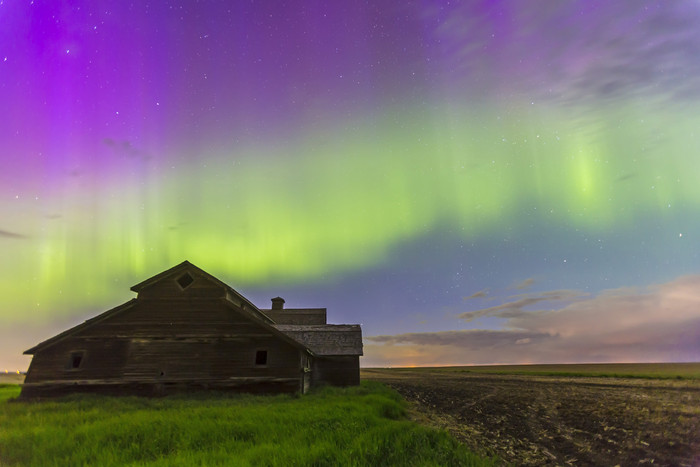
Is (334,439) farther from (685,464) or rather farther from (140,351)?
(140,351)

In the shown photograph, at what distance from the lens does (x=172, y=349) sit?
22250mm

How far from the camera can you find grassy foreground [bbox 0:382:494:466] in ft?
25.7

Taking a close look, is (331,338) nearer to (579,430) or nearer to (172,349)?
(172,349)

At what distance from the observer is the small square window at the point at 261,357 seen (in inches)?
893

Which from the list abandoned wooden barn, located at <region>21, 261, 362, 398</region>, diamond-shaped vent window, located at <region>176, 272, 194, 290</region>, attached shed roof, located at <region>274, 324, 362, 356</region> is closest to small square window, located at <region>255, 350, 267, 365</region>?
abandoned wooden barn, located at <region>21, 261, 362, 398</region>

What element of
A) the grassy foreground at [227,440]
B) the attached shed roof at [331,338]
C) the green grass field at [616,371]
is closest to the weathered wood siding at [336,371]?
the attached shed roof at [331,338]

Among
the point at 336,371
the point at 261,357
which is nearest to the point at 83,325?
the point at 261,357

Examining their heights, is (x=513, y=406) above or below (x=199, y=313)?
below

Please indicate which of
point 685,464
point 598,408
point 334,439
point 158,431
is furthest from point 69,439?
point 598,408

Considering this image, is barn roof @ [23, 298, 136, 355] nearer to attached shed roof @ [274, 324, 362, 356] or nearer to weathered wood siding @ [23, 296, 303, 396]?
weathered wood siding @ [23, 296, 303, 396]

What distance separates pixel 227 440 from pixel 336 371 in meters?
21.8

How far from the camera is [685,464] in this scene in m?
8.58

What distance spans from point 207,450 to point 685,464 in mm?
10869

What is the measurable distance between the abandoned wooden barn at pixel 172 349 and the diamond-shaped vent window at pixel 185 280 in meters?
0.02
